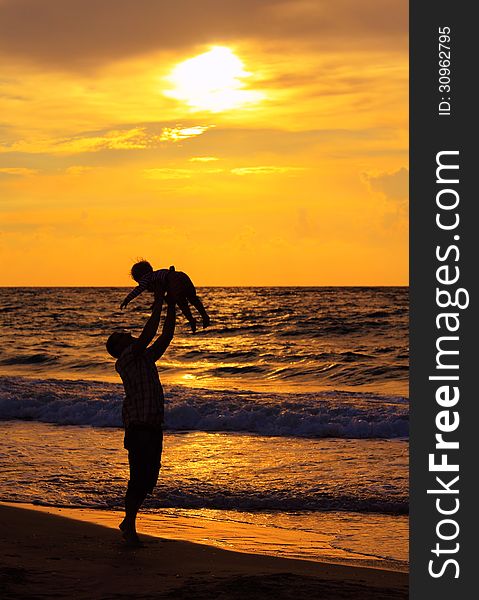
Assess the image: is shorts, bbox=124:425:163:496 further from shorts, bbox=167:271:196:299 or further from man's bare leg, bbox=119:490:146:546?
shorts, bbox=167:271:196:299

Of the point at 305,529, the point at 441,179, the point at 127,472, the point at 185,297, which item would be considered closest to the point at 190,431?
the point at 127,472

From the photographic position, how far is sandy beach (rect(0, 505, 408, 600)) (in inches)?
251

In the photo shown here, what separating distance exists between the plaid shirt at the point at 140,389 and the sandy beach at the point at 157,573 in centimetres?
109

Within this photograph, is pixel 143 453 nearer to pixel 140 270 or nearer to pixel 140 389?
pixel 140 389

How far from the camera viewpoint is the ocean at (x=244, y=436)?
34.0 ft

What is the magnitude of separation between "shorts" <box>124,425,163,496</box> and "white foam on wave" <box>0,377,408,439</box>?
28.4ft

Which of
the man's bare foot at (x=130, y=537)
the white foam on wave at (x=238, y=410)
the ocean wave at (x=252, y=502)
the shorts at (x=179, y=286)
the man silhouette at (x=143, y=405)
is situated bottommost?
the ocean wave at (x=252, y=502)

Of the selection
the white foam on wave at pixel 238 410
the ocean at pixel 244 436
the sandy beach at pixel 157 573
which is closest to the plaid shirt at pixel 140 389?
the sandy beach at pixel 157 573

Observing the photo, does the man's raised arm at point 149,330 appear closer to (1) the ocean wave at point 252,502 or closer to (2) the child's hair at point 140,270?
(2) the child's hair at point 140,270

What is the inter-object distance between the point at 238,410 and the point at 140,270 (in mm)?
11232

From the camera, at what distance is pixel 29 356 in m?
34.3

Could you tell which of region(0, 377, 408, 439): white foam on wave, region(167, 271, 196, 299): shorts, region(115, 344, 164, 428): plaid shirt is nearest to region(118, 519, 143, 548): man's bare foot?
region(115, 344, 164, 428): plaid shirt

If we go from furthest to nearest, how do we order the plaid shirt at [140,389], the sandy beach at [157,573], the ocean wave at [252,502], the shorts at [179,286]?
the ocean wave at [252,502]
the plaid shirt at [140,389]
the shorts at [179,286]
the sandy beach at [157,573]

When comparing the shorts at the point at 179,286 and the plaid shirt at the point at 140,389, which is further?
the plaid shirt at the point at 140,389
